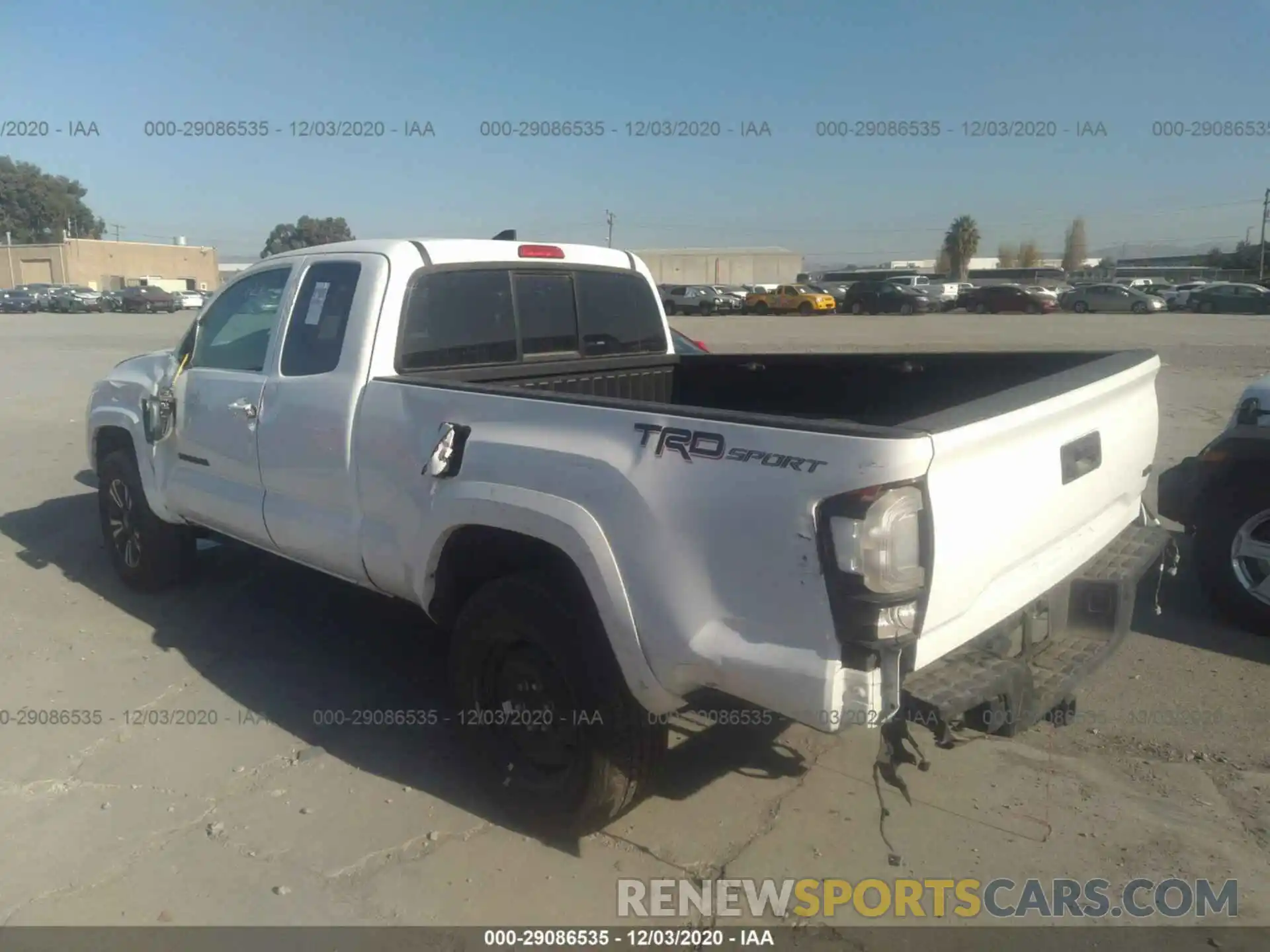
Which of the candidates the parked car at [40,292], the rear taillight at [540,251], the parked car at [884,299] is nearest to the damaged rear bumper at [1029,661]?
the rear taillight at [540,251]

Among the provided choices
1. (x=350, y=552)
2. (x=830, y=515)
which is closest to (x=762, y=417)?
(x=830, y=515)

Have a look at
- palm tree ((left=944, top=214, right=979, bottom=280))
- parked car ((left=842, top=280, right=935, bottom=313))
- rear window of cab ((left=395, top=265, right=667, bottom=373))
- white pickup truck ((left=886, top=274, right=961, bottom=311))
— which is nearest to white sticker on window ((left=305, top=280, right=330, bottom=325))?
rear window of cab ((left=395, top=265, right=667, bottom=373))

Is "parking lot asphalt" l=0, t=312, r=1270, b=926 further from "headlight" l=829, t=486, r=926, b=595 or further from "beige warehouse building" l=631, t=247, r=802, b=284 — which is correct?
"beige warehouse building" l=631, t=247, r=802, b=284

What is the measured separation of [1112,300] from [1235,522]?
45512 mm

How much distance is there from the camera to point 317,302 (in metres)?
4.38

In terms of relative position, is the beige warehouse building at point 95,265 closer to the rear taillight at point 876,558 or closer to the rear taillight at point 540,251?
the rear taillight at point 540,251

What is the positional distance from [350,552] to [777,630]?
2.12 metres

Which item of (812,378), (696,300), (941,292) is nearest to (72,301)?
(696,300)

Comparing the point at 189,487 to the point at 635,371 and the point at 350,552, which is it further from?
the point at 635,371

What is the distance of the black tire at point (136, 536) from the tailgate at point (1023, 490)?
460 cm

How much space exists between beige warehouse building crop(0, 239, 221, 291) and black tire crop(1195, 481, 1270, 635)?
8344 centimetres

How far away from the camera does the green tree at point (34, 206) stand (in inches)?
3664

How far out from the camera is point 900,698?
2633mm

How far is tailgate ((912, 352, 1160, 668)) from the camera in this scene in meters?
2.62
